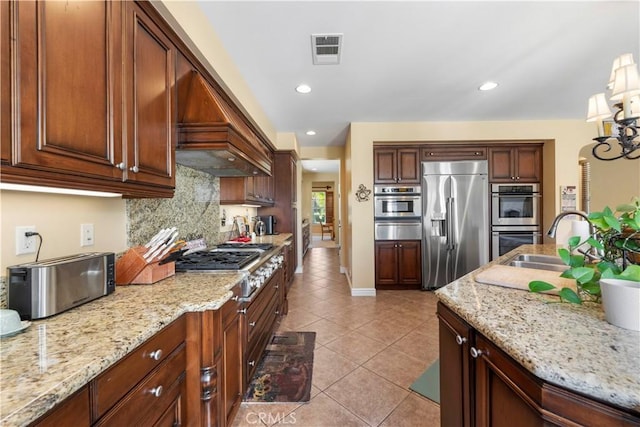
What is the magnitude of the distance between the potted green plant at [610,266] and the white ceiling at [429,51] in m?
1.54

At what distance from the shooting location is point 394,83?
9.02 feet

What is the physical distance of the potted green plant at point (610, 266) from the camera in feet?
2.62

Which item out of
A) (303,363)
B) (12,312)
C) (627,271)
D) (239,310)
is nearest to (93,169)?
(12,312)

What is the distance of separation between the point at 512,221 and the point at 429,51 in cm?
319

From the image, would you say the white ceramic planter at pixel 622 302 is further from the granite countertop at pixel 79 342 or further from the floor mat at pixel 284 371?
the floor mat at pixel 284 371

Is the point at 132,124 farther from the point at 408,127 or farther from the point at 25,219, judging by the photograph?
the point at 408,127

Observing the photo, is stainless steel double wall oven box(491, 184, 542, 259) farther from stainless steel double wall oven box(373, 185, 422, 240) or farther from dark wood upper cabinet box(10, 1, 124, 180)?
dark wood upper cabinet box(10, 1, 124, 180)

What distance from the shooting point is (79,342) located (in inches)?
29.0

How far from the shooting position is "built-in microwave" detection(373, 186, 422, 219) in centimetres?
412

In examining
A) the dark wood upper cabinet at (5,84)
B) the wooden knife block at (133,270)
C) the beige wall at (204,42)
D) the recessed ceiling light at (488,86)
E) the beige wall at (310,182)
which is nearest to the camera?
the dark wood upper cabinet at (5,84)

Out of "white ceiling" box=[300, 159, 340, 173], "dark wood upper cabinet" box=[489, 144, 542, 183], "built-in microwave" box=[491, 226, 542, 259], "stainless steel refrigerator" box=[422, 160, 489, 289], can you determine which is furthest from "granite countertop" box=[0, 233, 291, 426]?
"white ceiling" box=[300, 159, 340, 173]

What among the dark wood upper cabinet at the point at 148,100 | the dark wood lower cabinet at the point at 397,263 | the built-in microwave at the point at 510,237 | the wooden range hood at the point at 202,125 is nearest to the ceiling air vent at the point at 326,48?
the wooden range hood at the point at 202,125

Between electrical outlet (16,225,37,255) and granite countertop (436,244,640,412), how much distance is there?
5.44 ft

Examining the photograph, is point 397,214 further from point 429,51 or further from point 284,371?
point 284,371
